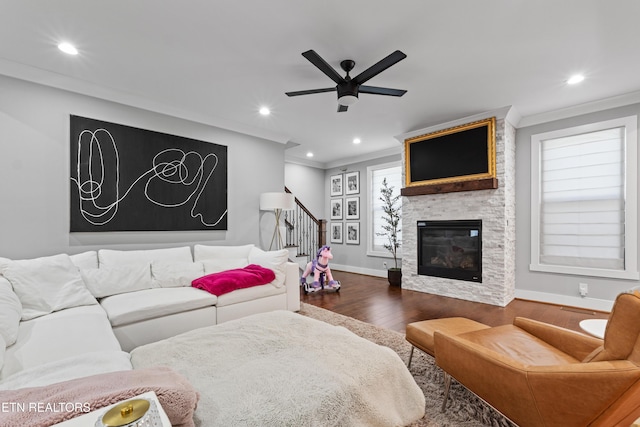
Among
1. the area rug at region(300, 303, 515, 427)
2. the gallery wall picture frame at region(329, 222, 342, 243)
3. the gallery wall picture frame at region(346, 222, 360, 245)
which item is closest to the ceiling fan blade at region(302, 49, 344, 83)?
the area rug at region(300, 303, 515, 427)

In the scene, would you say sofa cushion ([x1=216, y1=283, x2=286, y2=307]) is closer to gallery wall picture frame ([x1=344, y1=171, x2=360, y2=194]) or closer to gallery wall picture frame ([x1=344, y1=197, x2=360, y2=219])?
gallery wall picture frame ([x1=344, y1=197, x2=360, y2=219])

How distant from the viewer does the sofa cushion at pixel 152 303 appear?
235cm

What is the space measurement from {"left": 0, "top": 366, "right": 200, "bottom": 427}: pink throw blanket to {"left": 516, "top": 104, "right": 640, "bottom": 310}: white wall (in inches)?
186

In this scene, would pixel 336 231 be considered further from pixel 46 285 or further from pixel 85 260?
pixel 46 285

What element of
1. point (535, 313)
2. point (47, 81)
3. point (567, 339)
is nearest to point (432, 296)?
point (535, 313)

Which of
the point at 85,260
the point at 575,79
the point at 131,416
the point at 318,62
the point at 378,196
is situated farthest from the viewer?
the point at 378,196

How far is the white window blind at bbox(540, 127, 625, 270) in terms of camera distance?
11.6 feet

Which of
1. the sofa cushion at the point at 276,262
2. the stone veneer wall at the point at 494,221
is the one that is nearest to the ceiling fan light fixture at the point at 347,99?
the sofa cushion at the point at 276,262

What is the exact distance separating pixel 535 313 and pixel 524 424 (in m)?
2.99

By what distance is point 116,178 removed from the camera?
10.8 feet

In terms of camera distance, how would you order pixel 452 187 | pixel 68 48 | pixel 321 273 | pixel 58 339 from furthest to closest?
pixel 321 273 → pixel 452 187 → pixel 68 48 → pixel 58 339

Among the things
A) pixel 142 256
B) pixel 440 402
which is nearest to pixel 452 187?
pixel 440 402

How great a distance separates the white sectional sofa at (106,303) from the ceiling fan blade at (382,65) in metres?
2.22

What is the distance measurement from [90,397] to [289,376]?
28.7 inches
